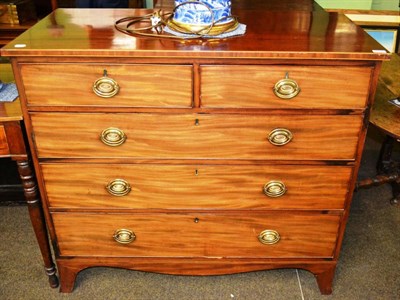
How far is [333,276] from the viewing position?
79.6 inches

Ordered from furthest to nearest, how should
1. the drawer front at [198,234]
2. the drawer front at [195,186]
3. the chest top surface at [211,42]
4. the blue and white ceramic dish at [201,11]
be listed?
the drawer front at [198,234] < the drawer front at [195,186] < the blue and white ceramic dish at [201,11] < the chest top surface at [211,42]

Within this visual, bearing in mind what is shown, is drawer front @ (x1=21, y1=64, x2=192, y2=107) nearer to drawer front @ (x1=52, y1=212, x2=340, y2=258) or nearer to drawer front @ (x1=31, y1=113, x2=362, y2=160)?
drawer front @ (x1=31, y1=113, x2=362, y2=160)

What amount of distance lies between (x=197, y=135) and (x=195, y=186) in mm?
230

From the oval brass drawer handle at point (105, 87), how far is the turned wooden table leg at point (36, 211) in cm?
46

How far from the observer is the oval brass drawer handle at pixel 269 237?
1.84 metres

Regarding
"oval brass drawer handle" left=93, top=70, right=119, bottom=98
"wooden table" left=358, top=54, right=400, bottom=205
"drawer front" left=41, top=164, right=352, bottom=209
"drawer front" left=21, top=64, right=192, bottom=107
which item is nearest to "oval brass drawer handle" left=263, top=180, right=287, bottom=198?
"drawer front" left=41, top=164, right=352, bottom=209

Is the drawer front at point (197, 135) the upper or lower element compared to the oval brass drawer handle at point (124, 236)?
upper

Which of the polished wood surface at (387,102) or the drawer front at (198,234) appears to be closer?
the drawer front at (198,234)

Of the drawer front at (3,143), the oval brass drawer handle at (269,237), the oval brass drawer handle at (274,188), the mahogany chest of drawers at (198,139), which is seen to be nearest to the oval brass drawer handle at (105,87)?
the mahogany chest of drawers at (198,139)

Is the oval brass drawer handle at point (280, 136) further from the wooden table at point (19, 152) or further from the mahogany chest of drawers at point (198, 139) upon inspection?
the wooden table at point (19, 152)

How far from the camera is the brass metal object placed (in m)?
1.49

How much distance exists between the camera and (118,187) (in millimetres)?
1713

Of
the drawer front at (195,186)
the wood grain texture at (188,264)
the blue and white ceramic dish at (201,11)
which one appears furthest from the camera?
the wood grain texture at (188,264)

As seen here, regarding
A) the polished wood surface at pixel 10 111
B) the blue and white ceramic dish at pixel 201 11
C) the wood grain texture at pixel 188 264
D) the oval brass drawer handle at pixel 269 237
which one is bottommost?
the wood grain texture at pixel 188 264
